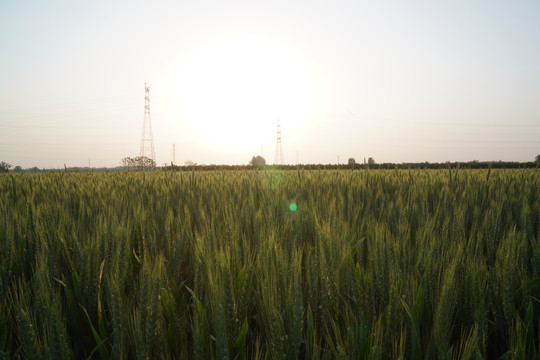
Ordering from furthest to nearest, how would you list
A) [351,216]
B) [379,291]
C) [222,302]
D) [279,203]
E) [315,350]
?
[279,203]
[351,216]
[379,291]
[222,302]
[315,350]

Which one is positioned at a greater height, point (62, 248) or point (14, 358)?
point (62, 248)

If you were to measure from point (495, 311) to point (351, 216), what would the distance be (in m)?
1.09

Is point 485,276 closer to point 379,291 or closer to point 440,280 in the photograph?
point 440,280

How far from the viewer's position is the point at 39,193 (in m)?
3.35

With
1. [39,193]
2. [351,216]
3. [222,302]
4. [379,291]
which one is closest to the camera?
[222,302]

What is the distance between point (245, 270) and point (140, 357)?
1.25 feet

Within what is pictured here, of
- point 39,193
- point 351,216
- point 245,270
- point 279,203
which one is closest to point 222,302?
point 245,270

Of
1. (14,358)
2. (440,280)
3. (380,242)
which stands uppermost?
(380,242)

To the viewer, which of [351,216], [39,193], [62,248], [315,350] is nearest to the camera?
[315,350]

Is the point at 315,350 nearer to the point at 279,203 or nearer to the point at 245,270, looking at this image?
the point at 245,270

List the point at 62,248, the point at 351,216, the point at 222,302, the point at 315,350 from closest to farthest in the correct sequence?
the point at 315,350 < the point at 222,302 < the point at 62,248 < the point at 351,216

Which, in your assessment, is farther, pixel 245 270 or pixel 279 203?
pixel 279 203

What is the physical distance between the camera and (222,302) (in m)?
0.73

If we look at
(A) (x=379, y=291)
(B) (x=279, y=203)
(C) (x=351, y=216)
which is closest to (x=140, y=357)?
(A) (x=379, y=291)
